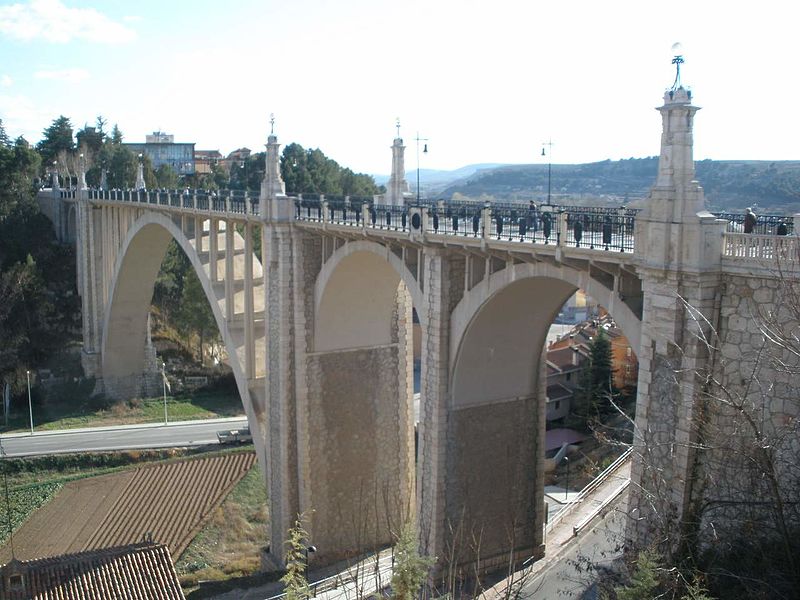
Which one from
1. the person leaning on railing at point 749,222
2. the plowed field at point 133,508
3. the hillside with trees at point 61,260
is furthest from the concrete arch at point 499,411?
the hillside with trees at point 61,260

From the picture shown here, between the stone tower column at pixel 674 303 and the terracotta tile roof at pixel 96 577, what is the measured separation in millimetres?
13363

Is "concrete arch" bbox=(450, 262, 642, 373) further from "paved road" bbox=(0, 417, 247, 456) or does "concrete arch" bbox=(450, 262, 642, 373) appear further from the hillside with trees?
the hillside with trees

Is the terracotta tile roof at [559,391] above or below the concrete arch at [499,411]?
below

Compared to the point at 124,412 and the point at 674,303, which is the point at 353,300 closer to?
the point at 674,303

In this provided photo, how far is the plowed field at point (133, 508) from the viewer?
2850 centimetres

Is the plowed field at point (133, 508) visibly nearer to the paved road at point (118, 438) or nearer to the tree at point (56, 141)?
the paved road at point (118, 438)

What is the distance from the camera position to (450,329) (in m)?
17.3

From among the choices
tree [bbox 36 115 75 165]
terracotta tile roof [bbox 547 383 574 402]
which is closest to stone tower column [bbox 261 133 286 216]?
terracotta tile roof [bbox 547 383 574 402]

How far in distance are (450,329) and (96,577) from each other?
10938mm

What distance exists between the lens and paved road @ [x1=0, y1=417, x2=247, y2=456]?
3631 centimetres

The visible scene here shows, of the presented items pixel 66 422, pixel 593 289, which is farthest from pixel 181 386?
pixel 593 289

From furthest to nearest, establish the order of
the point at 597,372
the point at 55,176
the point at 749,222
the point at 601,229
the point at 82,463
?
the point at 55,176 → the point at 82,463 → the point at 597,372 → the point at 601,229 → the point at 749,222

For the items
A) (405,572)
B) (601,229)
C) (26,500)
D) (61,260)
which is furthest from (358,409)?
(61,260)

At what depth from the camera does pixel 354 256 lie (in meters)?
22.1
